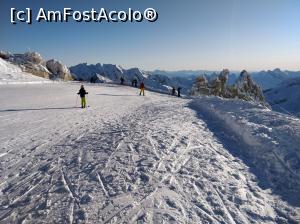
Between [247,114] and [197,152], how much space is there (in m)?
7.69

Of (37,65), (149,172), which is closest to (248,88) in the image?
(37,65)

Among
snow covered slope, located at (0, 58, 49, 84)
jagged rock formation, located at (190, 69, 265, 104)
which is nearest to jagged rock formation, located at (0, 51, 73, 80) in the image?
snow covered slope, located at (0, 58, 49, 84)

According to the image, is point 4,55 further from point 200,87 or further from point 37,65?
point 200,87

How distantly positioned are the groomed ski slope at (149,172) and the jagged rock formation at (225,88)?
50.6 meters

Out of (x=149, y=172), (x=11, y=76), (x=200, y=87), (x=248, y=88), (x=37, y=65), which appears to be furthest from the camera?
(x=248, y=88)

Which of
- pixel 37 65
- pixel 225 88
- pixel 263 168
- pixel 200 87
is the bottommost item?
pixel 263 168

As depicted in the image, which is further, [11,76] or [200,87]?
[200,87]

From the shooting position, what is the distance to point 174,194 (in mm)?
8102

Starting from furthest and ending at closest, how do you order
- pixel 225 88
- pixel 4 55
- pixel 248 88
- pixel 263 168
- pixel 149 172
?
pixel 248 88 < pixel 225 88 < pixel 4 55 < pixel 263 168 < pixel 149 172

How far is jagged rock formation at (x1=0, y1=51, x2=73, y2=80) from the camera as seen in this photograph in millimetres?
58069

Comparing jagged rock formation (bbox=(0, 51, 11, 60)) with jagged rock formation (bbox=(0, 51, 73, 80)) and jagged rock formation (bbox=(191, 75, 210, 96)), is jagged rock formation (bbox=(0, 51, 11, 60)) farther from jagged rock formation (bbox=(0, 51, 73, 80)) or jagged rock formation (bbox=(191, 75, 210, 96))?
jagged rock formation (bbox=(191, 75, 210, 96))

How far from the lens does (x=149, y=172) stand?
945 cm

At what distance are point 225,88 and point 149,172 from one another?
2409 inches

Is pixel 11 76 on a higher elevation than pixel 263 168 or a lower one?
higher
